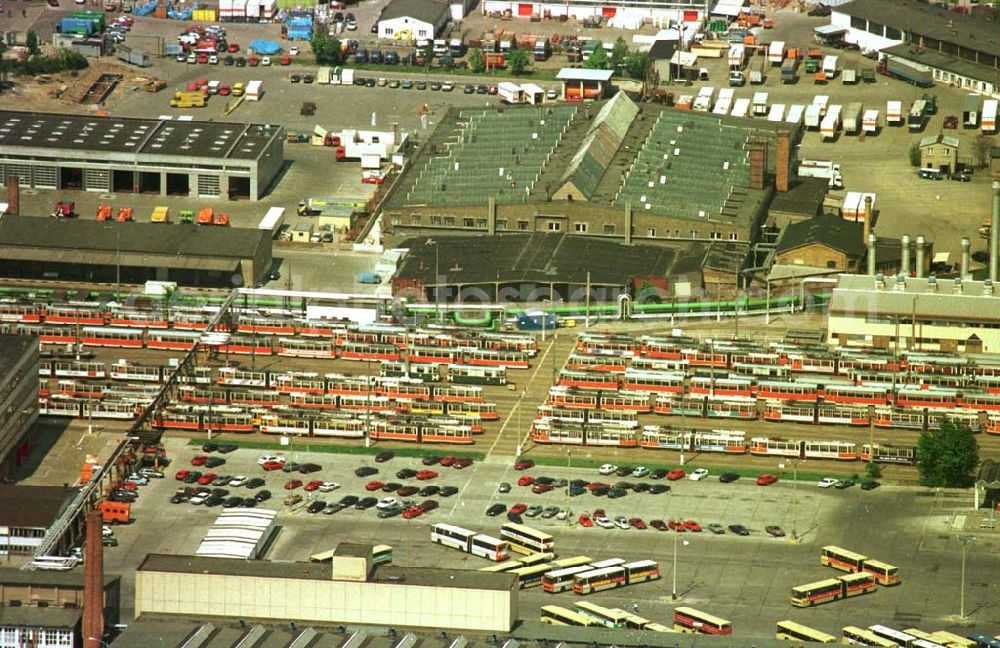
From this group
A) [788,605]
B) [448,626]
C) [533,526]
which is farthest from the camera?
[533,526]

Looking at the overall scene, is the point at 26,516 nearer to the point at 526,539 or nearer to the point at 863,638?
the point at 526,539

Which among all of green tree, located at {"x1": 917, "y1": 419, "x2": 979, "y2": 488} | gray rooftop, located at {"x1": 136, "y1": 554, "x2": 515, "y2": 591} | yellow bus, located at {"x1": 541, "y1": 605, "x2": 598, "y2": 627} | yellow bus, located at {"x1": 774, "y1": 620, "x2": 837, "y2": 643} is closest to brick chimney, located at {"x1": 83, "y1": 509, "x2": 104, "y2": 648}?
gray rooftop, located at {"x1": 136, "y1": 554, "x2": 515, "y2": 591}

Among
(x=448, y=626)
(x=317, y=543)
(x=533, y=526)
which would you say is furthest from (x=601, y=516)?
(x=448, y=626)

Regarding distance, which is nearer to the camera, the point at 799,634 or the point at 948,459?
the point at 799,634

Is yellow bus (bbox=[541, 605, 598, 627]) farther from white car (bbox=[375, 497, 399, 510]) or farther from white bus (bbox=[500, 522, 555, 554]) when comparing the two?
white car (bbox=[375, 497, 399, 510])

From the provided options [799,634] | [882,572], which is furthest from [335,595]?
[882,572]

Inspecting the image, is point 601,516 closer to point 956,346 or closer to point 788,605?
point 788,605

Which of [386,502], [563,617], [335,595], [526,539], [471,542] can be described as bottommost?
[386,502]
